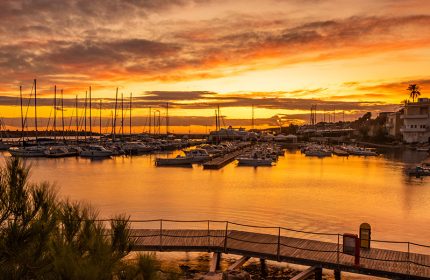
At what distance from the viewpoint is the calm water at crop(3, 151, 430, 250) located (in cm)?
3541

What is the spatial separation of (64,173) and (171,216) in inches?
1578

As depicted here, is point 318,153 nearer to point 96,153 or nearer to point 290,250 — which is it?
point 96,153

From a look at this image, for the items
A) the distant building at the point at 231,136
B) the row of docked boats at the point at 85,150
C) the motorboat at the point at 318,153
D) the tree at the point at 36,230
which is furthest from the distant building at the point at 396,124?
the tree at the point at 36,230

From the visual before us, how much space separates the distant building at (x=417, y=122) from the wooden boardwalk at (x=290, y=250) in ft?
396

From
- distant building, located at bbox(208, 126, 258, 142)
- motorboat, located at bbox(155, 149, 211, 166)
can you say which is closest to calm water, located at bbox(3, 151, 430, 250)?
motorboat, located at bbox(155, 149, 211, 166)

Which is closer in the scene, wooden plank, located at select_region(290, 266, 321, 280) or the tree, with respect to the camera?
the tree

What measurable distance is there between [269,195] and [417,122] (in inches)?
3851

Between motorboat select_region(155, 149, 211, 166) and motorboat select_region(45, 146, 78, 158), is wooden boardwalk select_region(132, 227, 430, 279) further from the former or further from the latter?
motorboat select_region(45, 146, 78, 158)

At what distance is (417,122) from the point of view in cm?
12900

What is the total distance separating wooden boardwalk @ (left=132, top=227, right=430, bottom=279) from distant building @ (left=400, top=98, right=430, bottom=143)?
120655 mm

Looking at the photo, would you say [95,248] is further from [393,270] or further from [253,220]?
[253,220]

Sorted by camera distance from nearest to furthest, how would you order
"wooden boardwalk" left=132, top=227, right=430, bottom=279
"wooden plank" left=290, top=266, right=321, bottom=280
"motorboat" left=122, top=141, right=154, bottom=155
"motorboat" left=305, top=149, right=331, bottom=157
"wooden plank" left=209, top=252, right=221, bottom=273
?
"wooden boardwalk" left=132, top=227, right=430, bottom=279, "wooden plank" left=290, top=266, right=321, bottom=280, "wooden plank" left=209, top=252, right=221, bottom=273, "motorboat" left=305, top=149, right=331, bottom=157, "motorboat" left=122, top=141, right=154, bottom=155

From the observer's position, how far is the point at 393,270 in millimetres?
17844

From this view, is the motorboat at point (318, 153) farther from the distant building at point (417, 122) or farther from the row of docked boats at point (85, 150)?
the row of docked boats at point (85, 150)
